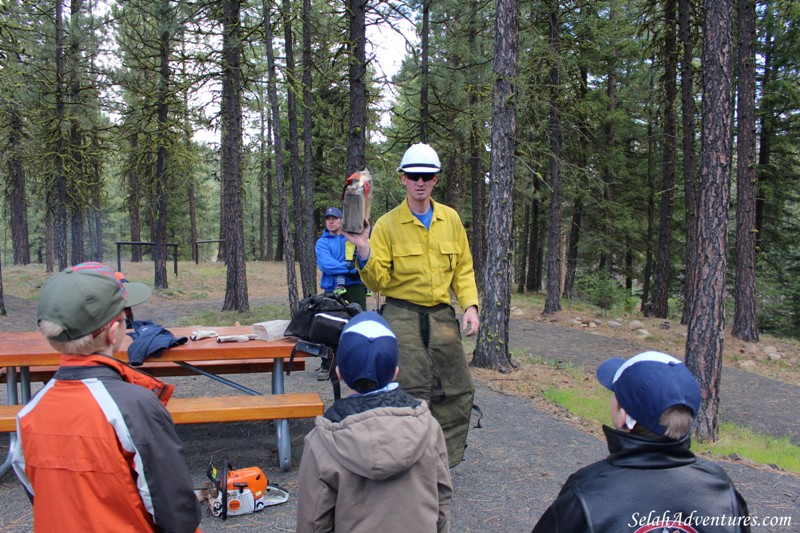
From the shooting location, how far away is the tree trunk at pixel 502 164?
822 centimetres

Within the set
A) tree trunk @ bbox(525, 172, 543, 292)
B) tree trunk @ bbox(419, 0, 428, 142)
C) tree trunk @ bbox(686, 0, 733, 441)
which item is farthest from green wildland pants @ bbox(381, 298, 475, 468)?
tree trunk @ bbox(525, 172, 543, 292)

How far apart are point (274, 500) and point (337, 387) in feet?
3.74

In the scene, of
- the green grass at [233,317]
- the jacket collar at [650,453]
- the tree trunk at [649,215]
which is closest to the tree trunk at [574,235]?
the tree trunk at [649,215]

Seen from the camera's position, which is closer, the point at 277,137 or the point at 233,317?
the point at 277,137

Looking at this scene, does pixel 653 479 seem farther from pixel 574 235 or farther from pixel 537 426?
pixel 574 235

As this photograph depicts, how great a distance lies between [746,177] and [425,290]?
497 inches

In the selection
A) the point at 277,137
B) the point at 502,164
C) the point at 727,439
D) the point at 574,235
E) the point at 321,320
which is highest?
the point at 277,137

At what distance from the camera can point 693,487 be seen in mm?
1753

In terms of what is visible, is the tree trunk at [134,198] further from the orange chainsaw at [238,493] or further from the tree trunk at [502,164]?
the orange chainsaw at [238,493]

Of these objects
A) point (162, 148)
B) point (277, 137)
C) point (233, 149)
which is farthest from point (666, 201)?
point (162, 148)

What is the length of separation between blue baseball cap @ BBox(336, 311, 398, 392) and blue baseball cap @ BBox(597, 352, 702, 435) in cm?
85

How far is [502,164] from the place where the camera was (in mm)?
8258

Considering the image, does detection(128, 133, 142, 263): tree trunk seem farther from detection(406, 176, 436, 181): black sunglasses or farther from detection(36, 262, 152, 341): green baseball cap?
detection(36, 262, 152, 341): green baseball cap

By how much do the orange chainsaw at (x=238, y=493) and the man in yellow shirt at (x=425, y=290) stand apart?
1.29 meters
